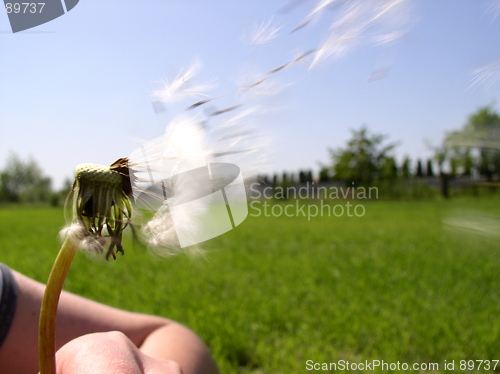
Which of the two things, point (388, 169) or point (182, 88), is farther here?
point (388, 169)

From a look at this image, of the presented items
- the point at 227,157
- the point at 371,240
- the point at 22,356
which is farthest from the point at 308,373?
the point at 371,240

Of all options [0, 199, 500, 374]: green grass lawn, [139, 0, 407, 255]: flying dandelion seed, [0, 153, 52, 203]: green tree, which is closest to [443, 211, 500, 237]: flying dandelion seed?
[0, 199, 500, 374]: green grass lawn

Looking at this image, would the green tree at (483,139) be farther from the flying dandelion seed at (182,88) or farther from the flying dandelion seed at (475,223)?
the flying dandelion seed at (182,88)

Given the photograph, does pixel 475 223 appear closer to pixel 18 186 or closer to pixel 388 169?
pixel 388 169

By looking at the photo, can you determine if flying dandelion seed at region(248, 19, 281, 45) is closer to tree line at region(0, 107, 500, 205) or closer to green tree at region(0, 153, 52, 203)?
tree line at region(0, 107, 500, 205)

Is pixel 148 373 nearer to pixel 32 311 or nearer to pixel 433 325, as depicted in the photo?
pixel 32 311

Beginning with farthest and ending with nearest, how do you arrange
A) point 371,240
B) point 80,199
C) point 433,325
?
point 371,240 → point 433,325 → point 80,199

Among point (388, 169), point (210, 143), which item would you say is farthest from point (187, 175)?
point (388, 169)
